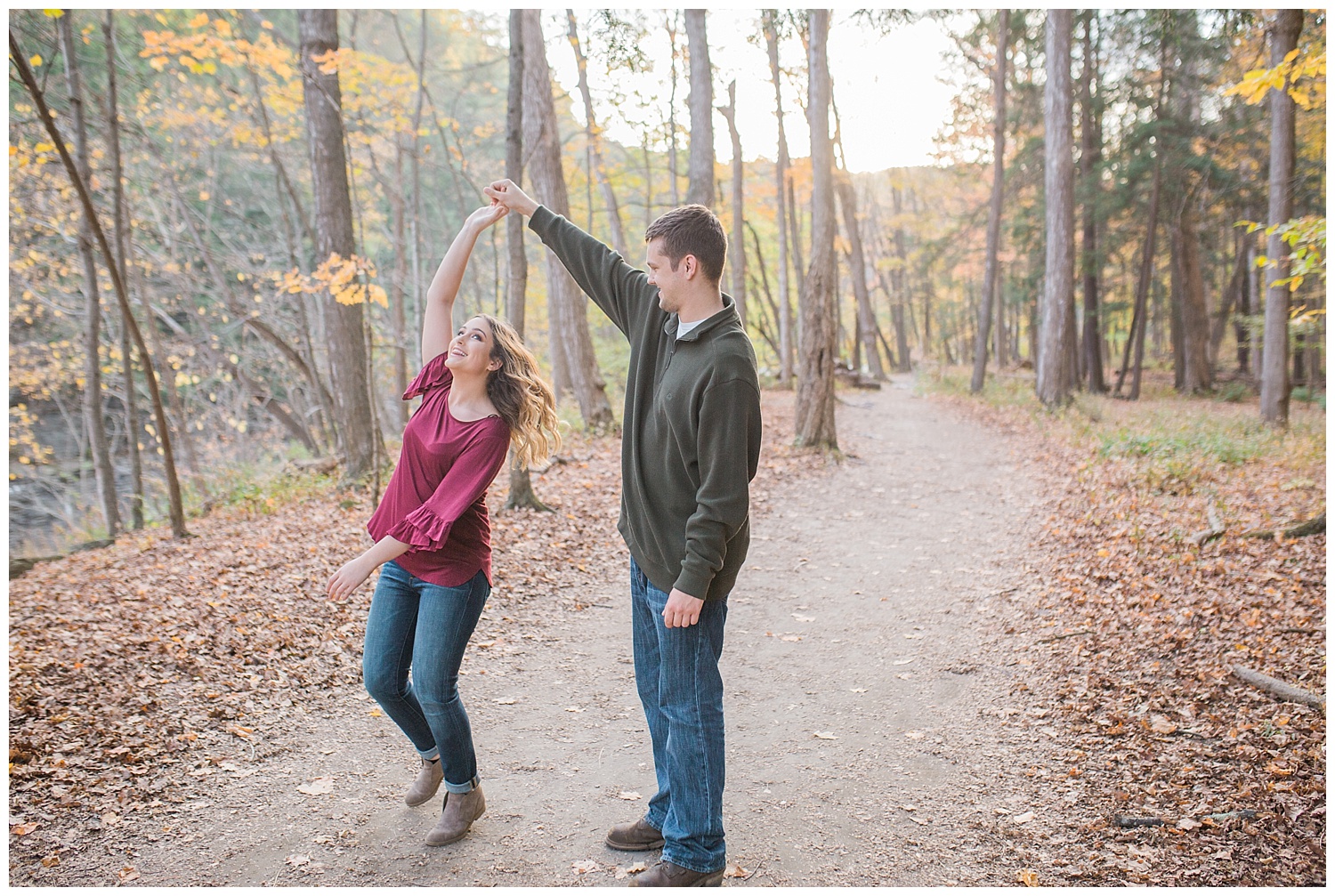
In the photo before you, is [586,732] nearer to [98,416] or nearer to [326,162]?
[326,162]

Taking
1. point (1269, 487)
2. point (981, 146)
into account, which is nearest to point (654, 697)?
point (1269, 487)

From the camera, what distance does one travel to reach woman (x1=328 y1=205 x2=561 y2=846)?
2.95 m

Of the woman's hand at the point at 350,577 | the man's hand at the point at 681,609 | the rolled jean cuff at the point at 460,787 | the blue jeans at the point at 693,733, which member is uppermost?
the woman's hand at the point at 350,577

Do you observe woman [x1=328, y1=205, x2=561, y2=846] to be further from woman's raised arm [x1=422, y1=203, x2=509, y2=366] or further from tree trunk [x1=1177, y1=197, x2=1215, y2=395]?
tree trunk [x1=1177, y1=197, x2=1215, y2=395]

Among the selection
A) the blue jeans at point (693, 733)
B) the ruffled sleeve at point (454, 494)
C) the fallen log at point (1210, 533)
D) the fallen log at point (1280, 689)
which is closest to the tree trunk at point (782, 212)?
the fallen log at point (1210, 533)

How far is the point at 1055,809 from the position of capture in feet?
11.2

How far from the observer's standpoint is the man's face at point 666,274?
2.65 meters

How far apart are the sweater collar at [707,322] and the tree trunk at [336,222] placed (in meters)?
7.25

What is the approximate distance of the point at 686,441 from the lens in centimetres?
264

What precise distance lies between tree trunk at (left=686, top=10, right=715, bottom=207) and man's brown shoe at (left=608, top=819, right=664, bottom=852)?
11.5 meters

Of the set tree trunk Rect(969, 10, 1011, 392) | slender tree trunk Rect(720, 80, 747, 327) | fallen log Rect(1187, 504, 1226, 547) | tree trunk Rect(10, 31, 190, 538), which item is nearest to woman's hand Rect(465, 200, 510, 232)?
tree trunk Rect(10, 31, 190, 538)

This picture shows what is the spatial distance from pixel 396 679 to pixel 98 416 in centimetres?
905

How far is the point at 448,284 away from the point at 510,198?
1.44 ft

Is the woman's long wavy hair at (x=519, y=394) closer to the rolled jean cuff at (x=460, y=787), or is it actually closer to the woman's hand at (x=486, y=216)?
the woman's hand at (x=486, y=216)
